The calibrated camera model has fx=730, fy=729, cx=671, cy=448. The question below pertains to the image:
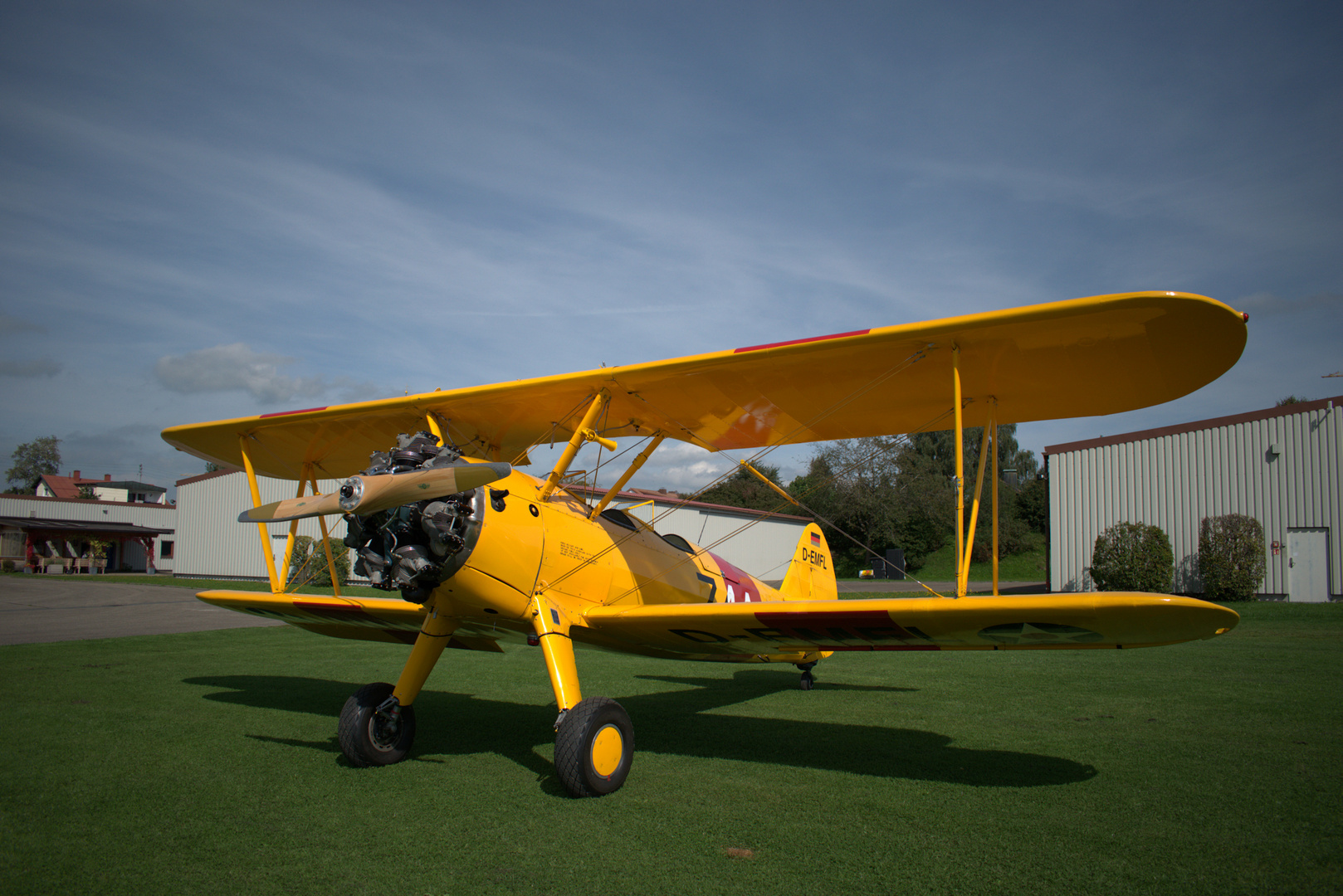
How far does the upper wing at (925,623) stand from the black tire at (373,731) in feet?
5.00

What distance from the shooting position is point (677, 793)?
441 cm

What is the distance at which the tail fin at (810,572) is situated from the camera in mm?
8469

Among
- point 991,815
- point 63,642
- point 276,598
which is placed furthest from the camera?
point 63,642

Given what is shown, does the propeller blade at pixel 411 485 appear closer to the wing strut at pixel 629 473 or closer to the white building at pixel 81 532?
the wing strut at pixel 629 473

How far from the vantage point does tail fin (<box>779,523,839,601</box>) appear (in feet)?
27.8

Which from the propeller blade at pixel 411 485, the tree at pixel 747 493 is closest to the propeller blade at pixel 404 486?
the propeller blade at pixel 411 485

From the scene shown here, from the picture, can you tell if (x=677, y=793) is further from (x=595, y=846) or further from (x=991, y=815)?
(x=991, y=815)

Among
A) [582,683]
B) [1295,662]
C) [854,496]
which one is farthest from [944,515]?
[582,683]

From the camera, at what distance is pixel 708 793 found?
439cm

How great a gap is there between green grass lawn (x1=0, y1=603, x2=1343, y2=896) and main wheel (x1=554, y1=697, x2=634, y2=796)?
133 mm

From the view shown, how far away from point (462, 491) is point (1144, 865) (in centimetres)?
382

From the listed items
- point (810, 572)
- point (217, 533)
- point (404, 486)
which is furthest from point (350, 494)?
point (217, 533)

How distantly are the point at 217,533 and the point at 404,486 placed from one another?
103 ft

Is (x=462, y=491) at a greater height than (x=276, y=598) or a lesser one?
greater
